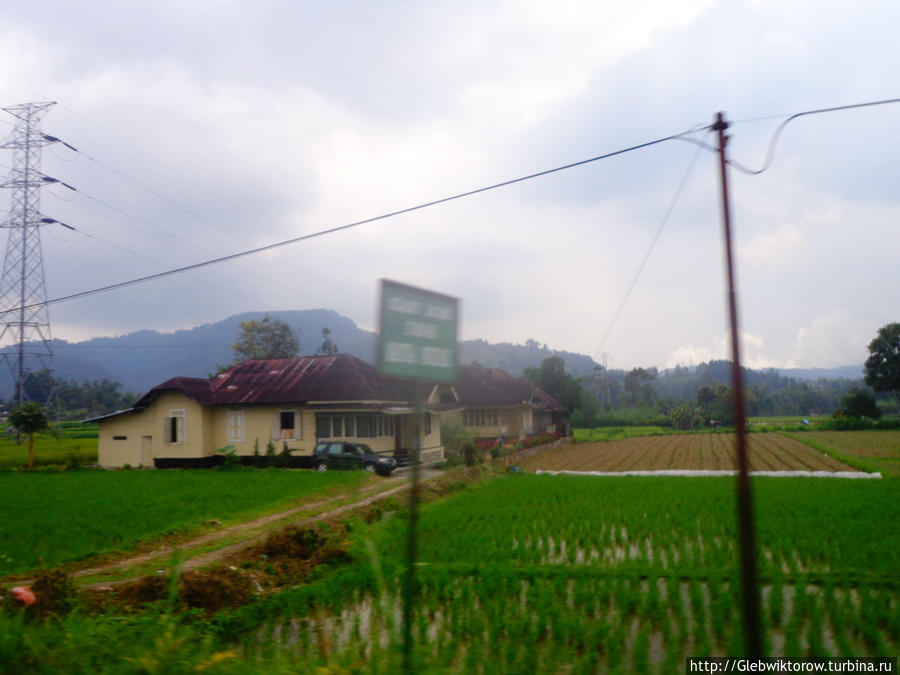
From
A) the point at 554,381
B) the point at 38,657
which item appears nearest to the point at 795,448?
the point at 554,381

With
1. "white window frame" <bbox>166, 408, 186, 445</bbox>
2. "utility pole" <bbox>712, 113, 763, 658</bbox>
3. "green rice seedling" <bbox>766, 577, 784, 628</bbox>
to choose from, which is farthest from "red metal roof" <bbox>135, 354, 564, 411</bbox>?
"utility pole" <bbox>712, 113, 763, 658</bbox>

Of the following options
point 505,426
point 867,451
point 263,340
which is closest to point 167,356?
point 263,340

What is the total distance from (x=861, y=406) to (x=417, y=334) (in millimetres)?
60635

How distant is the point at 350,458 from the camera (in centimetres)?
2438

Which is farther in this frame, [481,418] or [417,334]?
[481,418]

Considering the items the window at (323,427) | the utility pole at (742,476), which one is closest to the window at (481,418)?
the window at (323,427)

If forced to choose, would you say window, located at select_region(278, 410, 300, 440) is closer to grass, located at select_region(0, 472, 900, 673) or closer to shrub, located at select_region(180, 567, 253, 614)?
grass, located at select_region(0, 472, 900, 673)

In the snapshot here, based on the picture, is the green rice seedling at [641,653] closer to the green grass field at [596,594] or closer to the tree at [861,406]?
the green grass field at [596,594]

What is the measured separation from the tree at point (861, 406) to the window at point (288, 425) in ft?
Answer: 166

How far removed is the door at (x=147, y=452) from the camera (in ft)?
91.8

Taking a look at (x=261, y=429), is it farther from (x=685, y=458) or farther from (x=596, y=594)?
(x=685, y=458)

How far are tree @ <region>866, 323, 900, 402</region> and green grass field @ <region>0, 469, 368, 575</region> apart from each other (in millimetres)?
59618

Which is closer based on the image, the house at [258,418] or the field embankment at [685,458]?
the house at [258,418]

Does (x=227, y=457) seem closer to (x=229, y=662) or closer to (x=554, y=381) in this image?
(x=229, y=662)
